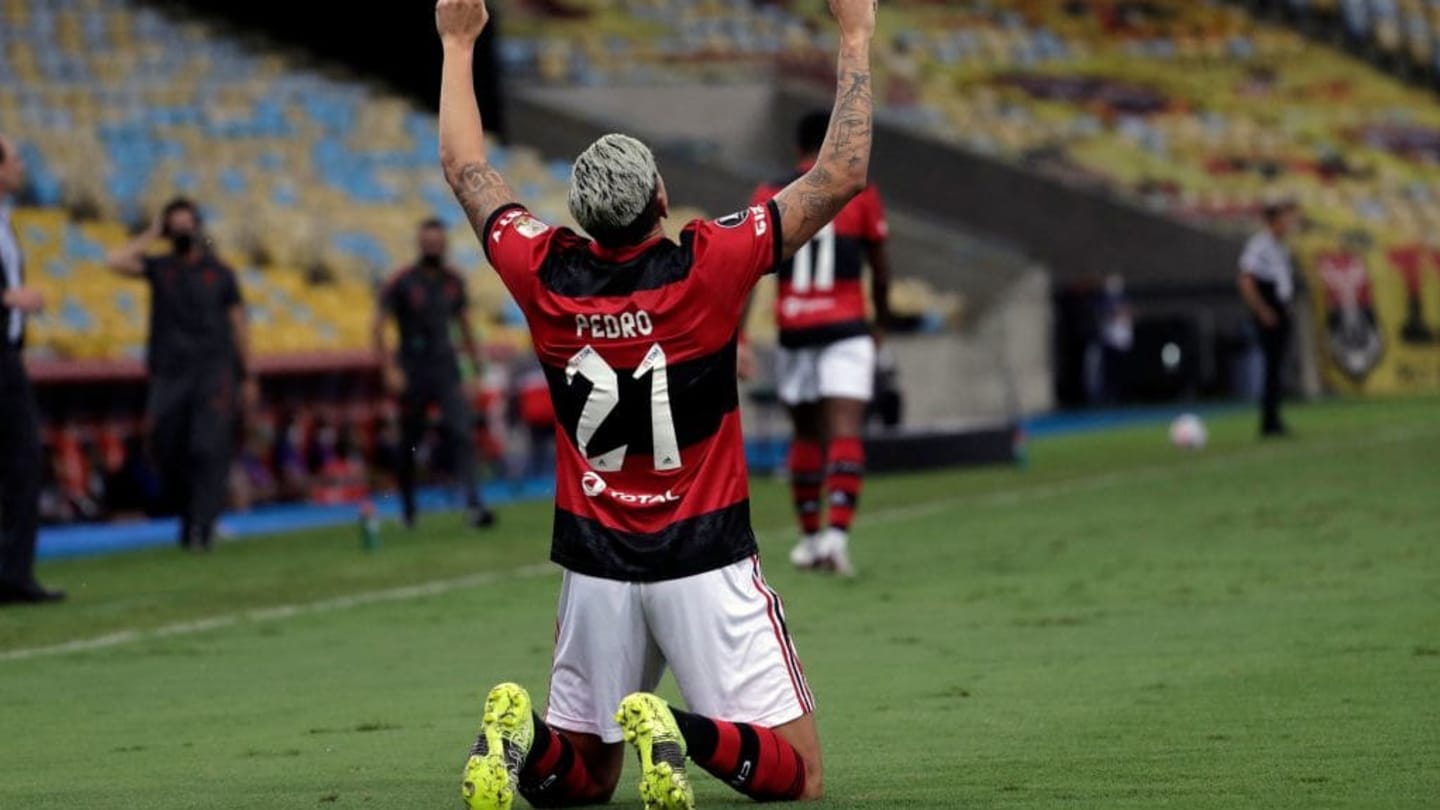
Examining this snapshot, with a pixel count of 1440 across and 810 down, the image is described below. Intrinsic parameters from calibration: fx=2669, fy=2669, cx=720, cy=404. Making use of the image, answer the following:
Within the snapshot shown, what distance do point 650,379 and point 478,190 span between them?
720 mm

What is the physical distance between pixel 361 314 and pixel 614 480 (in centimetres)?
1963

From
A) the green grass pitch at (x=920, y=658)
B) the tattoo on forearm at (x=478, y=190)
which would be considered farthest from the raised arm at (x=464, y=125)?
the green grass pitch at (x=920, y=658)

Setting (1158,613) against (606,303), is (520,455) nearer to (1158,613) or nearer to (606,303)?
(1158,613)

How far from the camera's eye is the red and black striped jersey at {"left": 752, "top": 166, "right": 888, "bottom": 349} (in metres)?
13.5

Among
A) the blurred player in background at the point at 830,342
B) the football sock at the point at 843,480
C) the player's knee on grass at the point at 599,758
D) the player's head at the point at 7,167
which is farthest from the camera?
the blurred player in background at the point at 830,342

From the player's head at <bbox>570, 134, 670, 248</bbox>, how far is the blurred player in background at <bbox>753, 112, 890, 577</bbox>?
22.7 ft

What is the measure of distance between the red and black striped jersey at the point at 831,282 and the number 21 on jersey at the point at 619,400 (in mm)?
7070

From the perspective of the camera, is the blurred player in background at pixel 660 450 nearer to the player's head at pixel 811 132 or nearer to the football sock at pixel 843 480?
the football sock at pixel 843 480

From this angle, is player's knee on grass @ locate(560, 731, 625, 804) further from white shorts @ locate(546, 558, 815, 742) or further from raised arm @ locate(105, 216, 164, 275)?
raised arm @ locate(105, 216, 164, 275)

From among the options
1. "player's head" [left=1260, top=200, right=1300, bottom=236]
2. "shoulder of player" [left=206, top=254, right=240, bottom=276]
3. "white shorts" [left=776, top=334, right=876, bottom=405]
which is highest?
"player's head" [left=1260, top=200, right=1300, bottom=236]

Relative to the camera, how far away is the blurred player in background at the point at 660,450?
6.37 m

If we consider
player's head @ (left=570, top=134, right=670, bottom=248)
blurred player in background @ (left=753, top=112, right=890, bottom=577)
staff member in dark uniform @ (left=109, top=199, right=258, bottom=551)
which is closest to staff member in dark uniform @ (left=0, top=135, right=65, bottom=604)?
staff member in dark uniform @ (left=109, top=199, right=258, bottom=551)

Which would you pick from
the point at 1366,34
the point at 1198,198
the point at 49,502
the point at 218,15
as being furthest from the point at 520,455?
the point at 1366,34

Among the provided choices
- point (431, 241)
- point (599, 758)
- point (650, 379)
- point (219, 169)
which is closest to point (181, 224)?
point (431, 241)
